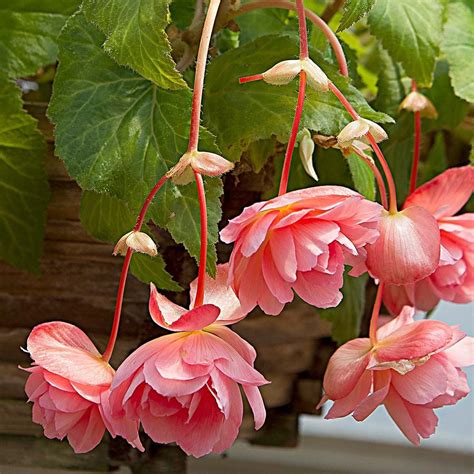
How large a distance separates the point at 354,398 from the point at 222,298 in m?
0.08

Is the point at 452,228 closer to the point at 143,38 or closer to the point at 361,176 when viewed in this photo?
the point at 361,176

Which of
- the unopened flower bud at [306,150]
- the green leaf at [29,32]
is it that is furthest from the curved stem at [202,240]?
the green leaf at [29,32]

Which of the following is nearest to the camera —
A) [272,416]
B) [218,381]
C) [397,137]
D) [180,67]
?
[218,381]

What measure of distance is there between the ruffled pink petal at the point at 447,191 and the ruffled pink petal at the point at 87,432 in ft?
0.64

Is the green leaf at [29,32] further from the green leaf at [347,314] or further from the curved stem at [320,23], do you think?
the green leaf at [347,314]

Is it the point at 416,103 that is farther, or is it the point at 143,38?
the point at 416,103

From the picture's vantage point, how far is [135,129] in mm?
429

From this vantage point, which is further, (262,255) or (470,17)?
(470,17)

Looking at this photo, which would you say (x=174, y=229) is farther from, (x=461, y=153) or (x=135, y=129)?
(x=461, y=153)

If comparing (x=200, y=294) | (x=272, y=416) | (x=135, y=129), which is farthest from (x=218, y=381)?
(x=272, y=416)

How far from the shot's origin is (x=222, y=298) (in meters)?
0.39

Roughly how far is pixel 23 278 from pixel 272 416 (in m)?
0.26

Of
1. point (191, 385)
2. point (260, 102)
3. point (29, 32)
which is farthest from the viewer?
point (29, 32)

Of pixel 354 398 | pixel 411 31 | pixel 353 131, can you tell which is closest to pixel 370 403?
pixel 354 398
